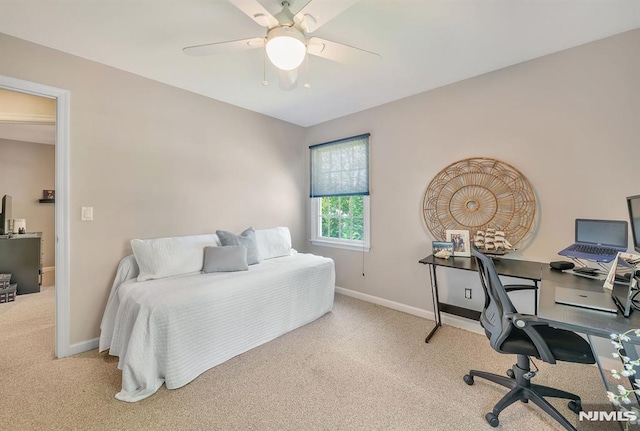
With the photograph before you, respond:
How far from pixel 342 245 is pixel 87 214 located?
109 inches

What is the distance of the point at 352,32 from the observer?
6.39 ft

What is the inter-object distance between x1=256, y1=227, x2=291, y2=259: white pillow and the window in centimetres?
72

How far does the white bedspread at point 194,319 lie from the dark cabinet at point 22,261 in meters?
2.66

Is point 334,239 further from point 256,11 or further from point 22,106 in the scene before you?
point 22,106

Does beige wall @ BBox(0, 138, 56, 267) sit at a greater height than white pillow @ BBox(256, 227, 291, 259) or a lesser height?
greater

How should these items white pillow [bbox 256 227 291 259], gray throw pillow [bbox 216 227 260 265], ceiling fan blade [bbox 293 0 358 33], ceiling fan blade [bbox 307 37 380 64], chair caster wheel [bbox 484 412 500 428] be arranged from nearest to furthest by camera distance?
ceiling fan blade [bbox 293 0 358 33]
chair caster wheel [bbox 484 412 500 428]
ceiling fan blade [bbox 307 37 380 64]
gray throw pillow [bbox 216 227 260 265]
white pillow [bbox 256 227 291 259]

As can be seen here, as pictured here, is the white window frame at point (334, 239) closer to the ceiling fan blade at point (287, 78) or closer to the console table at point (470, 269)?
the console table at point (470, 269)

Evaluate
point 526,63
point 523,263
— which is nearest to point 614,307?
point 523,263

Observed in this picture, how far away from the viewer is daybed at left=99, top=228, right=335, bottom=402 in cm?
186

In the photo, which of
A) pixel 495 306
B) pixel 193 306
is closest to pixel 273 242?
pixel 193 306

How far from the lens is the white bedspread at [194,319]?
1.85 meters

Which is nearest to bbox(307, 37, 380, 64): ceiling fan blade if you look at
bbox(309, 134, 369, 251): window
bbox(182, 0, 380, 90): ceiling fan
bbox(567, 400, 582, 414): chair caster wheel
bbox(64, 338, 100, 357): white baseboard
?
bbox(182, 0, 380, 90): ceiling fan

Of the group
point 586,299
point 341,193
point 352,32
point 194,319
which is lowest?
point 194,319

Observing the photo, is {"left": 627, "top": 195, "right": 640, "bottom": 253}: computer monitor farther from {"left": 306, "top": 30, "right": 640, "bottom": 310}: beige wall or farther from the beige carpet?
the beige carpet
